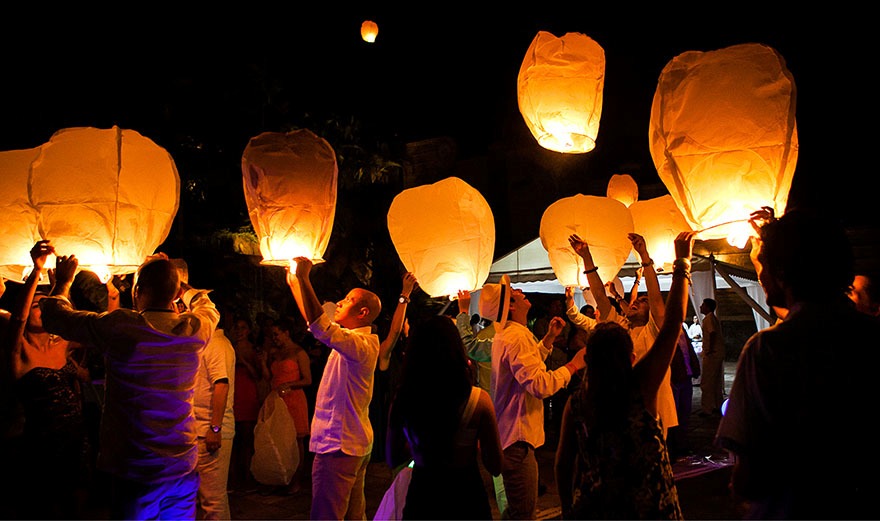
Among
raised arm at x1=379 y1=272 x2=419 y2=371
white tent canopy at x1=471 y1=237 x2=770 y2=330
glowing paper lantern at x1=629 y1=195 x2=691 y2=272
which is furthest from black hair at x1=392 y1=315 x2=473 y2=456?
white tent canopy at x1=471 y1=237 x2=770 y2=330

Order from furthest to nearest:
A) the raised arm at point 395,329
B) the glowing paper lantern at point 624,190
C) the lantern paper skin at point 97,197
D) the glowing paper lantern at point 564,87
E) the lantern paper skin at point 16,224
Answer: the glowing paper lantern at point 624,190
the raised arm at point 395,329
the glowing paper lantern at point 564,87
the lantern paper skin at point 16,224
the lantern paper skin at point 97,197

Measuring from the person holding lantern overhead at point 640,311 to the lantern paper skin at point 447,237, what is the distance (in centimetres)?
69

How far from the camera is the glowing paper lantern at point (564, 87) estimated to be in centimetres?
375

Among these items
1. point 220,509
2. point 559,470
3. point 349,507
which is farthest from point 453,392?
point 220,509

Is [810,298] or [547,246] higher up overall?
[547,246]

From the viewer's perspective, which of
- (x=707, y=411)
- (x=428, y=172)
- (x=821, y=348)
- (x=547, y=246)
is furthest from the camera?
(x=428, y=172)

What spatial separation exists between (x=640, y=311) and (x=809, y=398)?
3.57 meters

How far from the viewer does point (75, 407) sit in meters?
3.62

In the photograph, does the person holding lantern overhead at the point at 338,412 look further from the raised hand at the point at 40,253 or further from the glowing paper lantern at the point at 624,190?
the glowing paper lantern at the point at 624,190

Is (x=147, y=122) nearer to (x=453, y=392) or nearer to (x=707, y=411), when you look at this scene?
(x=453, y=392)

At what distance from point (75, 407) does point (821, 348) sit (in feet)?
13.1

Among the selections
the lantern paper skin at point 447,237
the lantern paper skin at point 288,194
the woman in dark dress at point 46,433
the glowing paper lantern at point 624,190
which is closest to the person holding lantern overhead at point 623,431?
the lantern paper skin at point 288,194

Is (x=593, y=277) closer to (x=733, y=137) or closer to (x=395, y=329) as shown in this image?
(x=395, y=329)

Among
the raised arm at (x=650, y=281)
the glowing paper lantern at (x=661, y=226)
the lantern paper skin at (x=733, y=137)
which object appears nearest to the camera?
the lantern paper skin at (x=733, y=137)
